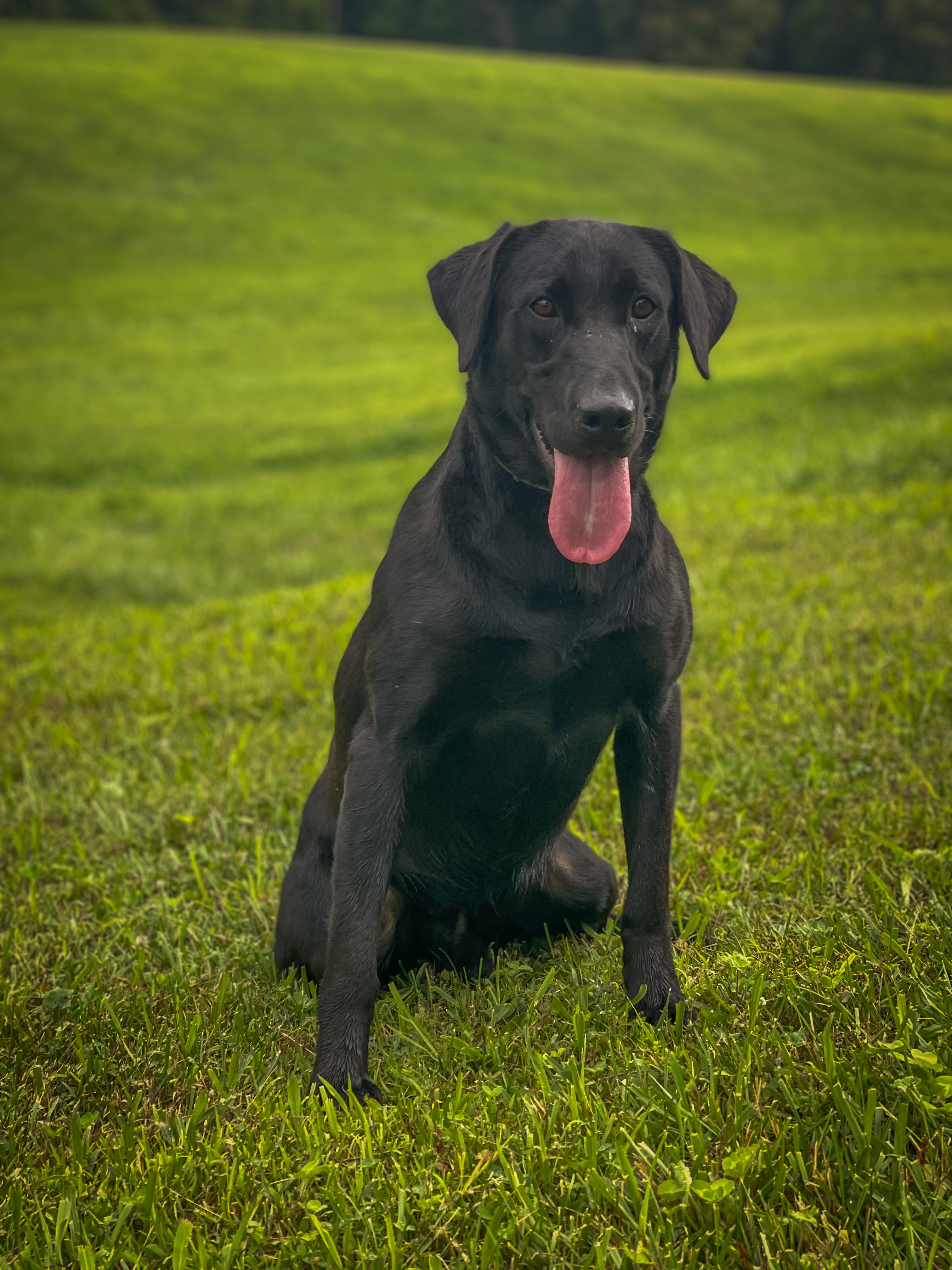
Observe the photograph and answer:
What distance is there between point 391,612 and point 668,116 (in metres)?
42.1

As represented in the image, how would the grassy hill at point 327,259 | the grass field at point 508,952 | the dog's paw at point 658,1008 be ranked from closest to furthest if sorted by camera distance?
the grass field at point 508,952
the dog's paw at point 658,1008
the grassy hill at point 327,259

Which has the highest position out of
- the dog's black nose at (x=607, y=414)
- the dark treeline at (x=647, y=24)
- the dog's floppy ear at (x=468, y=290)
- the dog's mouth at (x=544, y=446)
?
the dog's floppy ear at (x=468, y=290)

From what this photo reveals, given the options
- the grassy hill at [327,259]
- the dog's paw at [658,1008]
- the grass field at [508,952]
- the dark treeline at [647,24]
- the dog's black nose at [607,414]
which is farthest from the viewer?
the dark treeline at [647,24]

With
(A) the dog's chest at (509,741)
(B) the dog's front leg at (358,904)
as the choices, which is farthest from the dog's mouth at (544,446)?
(B) the dog's front leg at (358,904)

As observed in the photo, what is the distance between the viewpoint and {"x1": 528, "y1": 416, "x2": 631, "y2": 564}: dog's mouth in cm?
251

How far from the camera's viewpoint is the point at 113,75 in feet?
122

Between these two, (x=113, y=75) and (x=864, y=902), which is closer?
(x=864, y=902)

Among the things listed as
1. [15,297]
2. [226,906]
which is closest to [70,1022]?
[226,906]

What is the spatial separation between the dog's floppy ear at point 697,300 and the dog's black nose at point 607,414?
40 cm

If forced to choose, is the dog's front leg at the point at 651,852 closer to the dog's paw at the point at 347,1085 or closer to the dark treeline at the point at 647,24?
the dog's paw at the point at 347,1085

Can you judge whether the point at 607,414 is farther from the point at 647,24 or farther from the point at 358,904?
the point at 647,24

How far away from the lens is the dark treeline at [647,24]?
5228cm

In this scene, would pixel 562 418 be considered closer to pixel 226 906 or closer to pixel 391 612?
pixel 391 612

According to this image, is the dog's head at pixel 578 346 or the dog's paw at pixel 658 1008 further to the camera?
the dog's paw at pixel 658 1008
